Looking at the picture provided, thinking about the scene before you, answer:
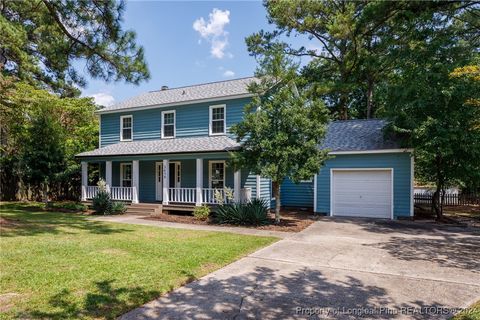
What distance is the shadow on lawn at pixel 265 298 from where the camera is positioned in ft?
13.6

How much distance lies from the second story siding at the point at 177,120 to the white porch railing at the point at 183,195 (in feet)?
9.96

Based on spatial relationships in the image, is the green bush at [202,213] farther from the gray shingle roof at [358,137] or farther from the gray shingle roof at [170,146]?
the gray shingle roof at [358,137]

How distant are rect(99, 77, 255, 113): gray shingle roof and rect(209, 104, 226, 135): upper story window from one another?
2.17ft

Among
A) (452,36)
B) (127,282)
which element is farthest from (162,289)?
(452,36)

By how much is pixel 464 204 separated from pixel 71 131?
2624 cm

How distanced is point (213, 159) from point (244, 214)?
4873mm

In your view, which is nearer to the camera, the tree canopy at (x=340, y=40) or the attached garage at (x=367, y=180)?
the attached garage at (x=367, y=180)

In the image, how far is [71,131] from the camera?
2209 cm

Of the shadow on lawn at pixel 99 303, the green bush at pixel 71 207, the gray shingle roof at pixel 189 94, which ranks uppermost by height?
the gray shingle roof at pixel 189 94

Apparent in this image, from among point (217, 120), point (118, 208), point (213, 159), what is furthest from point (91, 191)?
point (217, 120)

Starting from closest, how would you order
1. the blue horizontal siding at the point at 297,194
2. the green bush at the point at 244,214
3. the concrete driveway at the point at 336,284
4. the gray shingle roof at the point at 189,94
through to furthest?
the concrete driveway at the point at 336,284, the green bush at the point at 244,214, the gray shingle roof at the point at 189,94, the blue horizontal siding at the point at 297,194

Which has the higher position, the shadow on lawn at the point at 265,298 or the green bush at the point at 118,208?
the shadow on lawn at the point at 265,298

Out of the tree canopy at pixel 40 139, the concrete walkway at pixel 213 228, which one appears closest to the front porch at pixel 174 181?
the tree canopy at pixel 40 139

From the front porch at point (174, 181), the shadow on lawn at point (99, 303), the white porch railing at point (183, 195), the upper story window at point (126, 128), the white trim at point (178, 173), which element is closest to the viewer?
the shadow on lawn at point (99, 303)
